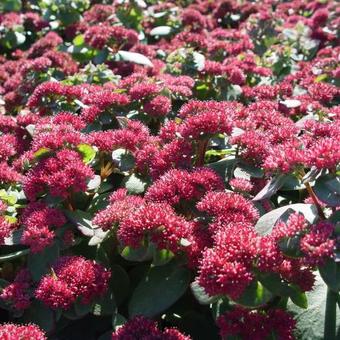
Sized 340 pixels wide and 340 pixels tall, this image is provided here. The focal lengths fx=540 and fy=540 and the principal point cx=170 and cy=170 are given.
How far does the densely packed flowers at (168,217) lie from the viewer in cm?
154

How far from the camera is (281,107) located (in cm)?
286

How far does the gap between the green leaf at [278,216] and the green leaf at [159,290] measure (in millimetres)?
276

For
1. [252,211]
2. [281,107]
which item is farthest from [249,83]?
[252,211]

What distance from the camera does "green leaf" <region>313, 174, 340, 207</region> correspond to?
157 centimetres

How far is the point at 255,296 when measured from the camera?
1504 mm

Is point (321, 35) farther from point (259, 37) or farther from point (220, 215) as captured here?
point (220, 215)

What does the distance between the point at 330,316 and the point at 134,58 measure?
2533 millimetres

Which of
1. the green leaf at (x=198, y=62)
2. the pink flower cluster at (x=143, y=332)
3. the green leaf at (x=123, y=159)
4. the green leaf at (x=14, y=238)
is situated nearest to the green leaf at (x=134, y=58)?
the green leaf at (x=198, y=62)

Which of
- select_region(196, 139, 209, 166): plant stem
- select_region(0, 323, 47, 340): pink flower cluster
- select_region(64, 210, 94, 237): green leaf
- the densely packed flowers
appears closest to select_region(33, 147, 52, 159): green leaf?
the densely packed flowers

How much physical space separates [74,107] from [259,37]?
2445 millimetres

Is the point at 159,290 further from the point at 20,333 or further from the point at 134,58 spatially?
the point at 134,58

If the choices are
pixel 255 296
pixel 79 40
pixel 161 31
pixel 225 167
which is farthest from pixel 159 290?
pixel 161 31

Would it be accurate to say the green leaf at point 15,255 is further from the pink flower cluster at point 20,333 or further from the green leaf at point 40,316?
the pink flower cluster at point 20,333

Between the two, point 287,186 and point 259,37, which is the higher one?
point 287,186
